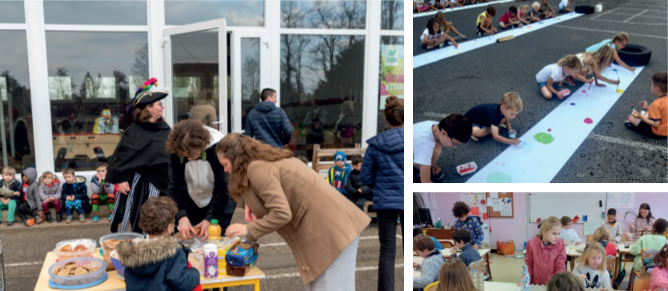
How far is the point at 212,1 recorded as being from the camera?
6.14m

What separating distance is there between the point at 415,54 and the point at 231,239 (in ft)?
4.99

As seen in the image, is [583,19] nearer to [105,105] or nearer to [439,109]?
[439,109]

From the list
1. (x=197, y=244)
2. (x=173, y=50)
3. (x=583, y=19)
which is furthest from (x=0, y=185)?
(x=583, y=19)

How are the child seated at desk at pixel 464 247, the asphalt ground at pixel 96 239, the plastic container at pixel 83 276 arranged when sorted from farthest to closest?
A: 1. the asphalt ground at pixel 96 239
2. the plastic container at pixel 83 276
3. the child seated at desk at pixel 464 247

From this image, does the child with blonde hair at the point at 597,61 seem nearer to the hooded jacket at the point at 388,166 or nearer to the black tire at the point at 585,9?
the black tire at the point at 585,9

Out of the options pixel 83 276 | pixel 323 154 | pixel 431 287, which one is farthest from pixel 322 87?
pixel 431 287

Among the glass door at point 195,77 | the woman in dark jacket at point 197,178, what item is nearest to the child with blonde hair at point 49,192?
the glass door at point 195,77

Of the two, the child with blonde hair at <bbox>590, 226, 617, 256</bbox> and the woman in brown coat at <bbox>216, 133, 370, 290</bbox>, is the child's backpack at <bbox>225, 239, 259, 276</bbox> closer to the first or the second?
the woman in brown coat at <bbox>216, 133, 370, 290</bbox>

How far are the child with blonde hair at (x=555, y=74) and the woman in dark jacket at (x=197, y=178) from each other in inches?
70.7

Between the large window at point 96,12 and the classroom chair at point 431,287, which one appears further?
the large window at point 96,12

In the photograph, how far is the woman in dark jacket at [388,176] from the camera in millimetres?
3041

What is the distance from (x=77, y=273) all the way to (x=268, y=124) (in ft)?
10.1

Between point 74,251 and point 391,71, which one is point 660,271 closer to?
point 74,251

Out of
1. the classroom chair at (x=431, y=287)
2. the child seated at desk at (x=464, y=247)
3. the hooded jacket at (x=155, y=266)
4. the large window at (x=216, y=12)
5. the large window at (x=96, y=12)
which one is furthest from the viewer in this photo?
the large window at (x=216, y=12)
